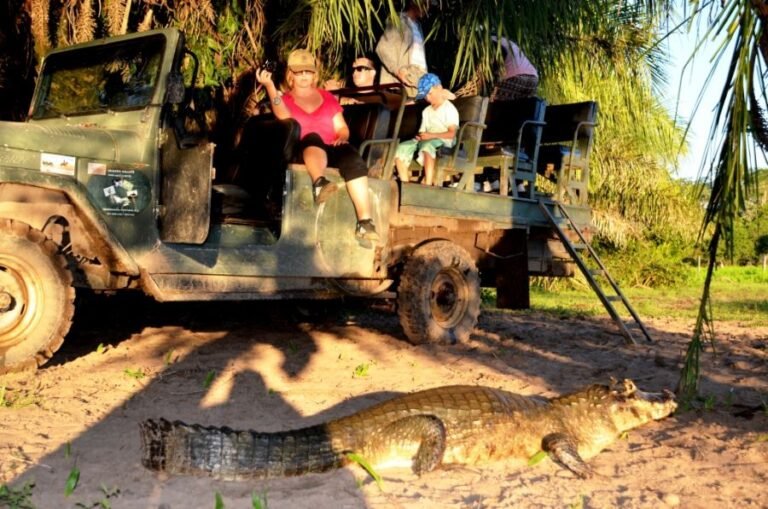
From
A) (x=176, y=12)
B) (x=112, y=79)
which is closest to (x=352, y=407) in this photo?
(x=112, y=79)

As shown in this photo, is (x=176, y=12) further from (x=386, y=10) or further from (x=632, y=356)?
(x=632, y=356)

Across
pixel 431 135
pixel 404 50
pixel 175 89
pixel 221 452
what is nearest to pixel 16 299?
pixel 175 89

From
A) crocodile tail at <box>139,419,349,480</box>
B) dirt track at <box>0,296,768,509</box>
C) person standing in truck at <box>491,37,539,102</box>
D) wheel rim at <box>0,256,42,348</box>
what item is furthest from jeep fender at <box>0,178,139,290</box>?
person standing in truck at <box>491,37,539,102</box>

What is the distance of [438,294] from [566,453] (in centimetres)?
316

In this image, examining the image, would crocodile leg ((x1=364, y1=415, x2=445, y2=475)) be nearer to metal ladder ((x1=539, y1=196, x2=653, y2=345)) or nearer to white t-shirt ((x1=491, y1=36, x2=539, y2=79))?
metal ladder ((x1=539, y1=196, x2=653, y2=345))

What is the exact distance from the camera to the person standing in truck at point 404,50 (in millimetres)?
8109

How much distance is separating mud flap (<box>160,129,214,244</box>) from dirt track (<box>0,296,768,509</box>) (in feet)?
3.09

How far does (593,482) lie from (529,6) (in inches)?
221

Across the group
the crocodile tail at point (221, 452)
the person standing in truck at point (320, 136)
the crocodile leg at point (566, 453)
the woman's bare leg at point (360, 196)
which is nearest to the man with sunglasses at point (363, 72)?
the person standing in truck at point (320, 136)

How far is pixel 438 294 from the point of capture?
7.48 meters

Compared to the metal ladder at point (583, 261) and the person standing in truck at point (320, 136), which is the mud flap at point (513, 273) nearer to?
the metal ladder at point (583, 261)

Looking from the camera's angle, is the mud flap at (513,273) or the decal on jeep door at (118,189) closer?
the decal on jeep door at (118,189)

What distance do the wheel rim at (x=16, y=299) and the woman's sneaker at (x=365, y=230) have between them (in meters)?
2.45

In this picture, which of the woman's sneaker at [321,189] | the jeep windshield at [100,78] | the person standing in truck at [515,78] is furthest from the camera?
Answer: the person standing in truck at [515,78]
